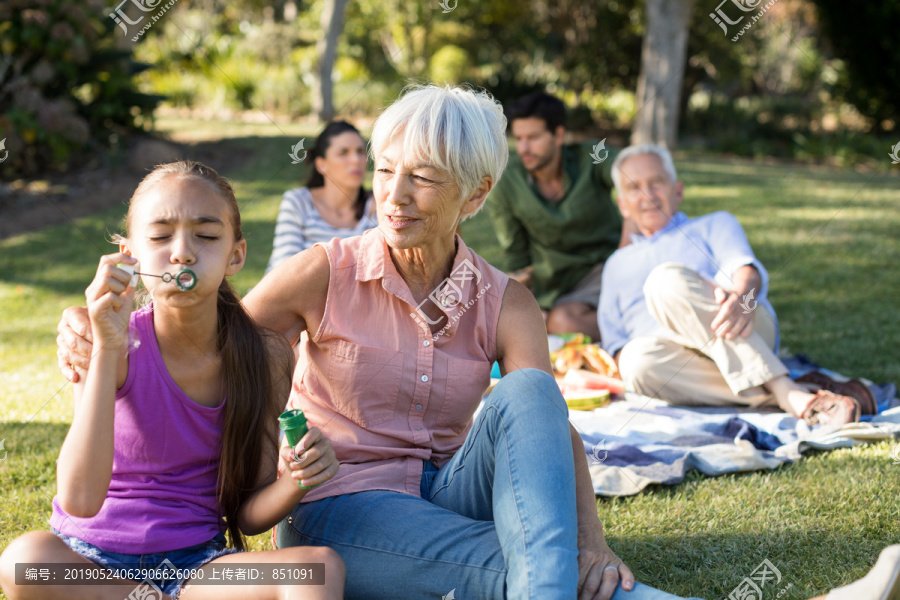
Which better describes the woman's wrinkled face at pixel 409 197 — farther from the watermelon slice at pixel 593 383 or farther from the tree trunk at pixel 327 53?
the tree trunk at pixel 327 53

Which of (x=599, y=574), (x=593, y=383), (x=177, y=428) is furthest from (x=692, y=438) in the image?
(x=177, y=428)

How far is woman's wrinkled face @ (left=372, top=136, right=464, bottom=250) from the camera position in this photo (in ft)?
7.64

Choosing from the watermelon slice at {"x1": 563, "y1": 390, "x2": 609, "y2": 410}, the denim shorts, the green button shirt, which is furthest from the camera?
the green button shirt

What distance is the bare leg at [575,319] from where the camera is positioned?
5.16 meters

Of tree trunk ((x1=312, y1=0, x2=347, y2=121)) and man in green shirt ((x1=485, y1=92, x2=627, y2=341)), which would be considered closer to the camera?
man in green shirt ((x1=485, y1=92, x2=627, y2=341))

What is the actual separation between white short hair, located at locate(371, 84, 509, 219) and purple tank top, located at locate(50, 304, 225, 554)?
33.3 inches

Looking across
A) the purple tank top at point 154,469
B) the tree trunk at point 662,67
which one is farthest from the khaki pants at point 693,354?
the tree trunk at point 662,67

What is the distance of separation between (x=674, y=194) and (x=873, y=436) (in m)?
1.73

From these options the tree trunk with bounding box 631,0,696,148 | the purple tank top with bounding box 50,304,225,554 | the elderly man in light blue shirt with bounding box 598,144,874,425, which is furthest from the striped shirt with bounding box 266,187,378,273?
the tree trunk with bounding box 631,0,696,148

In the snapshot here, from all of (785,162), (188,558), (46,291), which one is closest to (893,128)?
(785,162)

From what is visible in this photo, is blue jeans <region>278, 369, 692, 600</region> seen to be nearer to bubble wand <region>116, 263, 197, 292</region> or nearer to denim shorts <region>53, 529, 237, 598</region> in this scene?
denim shorts <region>53, 529, 237, 598</region>

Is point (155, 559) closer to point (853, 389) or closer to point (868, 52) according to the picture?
point (853, 389)

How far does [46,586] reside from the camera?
182 cm

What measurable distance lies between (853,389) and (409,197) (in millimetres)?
2698
